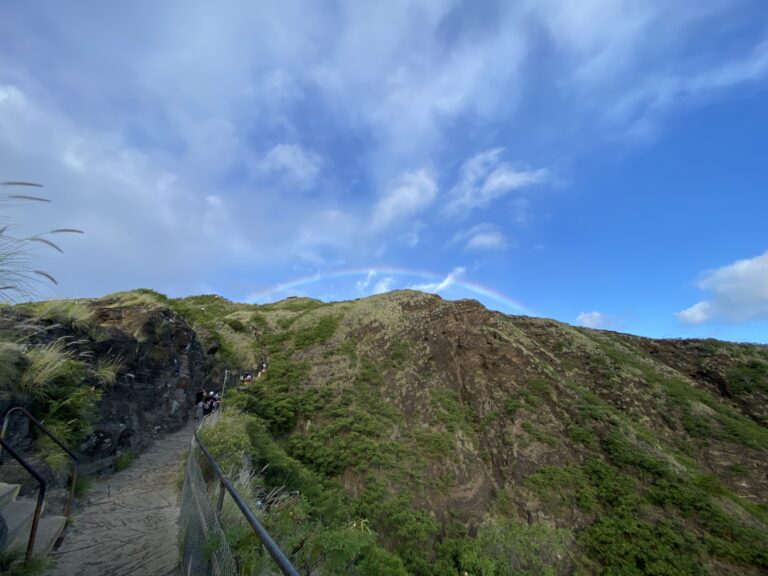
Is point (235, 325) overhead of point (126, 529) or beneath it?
overhead

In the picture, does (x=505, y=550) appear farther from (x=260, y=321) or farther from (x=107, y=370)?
(x=260, y=321)

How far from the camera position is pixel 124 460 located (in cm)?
1077

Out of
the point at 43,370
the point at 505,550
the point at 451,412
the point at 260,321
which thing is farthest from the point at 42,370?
the point at 260,321

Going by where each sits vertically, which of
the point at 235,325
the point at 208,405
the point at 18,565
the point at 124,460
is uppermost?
the point at 235,325

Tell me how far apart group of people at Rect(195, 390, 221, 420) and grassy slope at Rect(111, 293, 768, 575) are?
1.67 metres

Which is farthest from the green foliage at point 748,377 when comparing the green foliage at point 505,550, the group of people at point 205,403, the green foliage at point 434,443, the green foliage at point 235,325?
the green foliage at point 235,325

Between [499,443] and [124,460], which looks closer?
[124,460]

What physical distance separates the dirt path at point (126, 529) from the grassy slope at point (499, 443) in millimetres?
2163

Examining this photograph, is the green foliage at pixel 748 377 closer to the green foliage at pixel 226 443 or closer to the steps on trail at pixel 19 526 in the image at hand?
the green foliage at pixel 226 443

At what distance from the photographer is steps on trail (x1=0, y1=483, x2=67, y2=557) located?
446 cm

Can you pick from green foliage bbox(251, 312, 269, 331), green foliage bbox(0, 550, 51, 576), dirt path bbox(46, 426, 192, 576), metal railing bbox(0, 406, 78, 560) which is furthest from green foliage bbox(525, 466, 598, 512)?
green foliage bbox(251, 312, 269, 331)

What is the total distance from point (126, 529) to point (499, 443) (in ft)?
63.8

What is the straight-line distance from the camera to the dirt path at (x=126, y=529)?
5.56m

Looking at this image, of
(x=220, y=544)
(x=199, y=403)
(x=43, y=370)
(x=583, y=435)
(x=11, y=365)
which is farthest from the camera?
(x=583, y=435)
